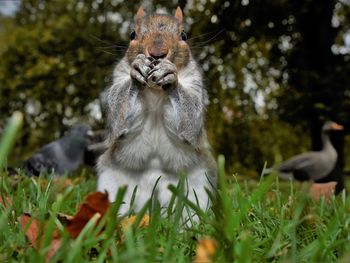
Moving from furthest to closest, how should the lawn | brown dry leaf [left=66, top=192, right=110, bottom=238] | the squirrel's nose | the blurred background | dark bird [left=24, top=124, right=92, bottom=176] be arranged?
1. the blurred background
2. dark bird [left=24, top=124, right=92, bottom=176]
3. the squirrel's nose
4. brown dry leaf [left=66, top=192, right=110, bottom=238]
5. the lawn

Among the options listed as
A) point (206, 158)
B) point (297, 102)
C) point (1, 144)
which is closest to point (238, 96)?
point (297, 102)

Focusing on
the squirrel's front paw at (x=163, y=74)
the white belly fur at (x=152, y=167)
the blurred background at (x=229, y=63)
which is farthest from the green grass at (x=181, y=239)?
the blurred background at (x=229, y=63)

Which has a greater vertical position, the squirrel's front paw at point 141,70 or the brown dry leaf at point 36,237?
the squirrel's front paw at point 141,70

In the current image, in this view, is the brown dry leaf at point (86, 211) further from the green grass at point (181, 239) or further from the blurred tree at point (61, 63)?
the blurred tree at point (61, 63)

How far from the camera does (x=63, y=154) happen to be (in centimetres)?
498

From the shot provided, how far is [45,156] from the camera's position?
187 inches

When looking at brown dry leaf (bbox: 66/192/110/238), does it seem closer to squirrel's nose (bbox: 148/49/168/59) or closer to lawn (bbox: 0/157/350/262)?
lawn (bbox: 0/157/350/262)

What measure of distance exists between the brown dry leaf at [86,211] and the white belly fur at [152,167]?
2.63ft

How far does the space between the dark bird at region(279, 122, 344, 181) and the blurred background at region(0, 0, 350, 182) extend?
264mm

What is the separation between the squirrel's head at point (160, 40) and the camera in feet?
6.47

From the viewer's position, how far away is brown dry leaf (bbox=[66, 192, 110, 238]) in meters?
0.99

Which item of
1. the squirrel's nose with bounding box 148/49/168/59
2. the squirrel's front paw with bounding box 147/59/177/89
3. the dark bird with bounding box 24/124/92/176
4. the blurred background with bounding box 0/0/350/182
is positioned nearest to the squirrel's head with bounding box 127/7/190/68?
the squirrel's nose with bounding box 148/49/168/59

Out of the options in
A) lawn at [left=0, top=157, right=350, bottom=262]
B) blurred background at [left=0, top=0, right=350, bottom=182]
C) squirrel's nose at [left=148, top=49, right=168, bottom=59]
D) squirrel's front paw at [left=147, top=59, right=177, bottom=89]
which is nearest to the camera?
lawn at [left=0, top=157, right=350, bottom=262]

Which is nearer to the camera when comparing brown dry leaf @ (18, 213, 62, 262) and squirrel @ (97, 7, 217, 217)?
brown dry leaf @ (18, 213, 62, 262)
